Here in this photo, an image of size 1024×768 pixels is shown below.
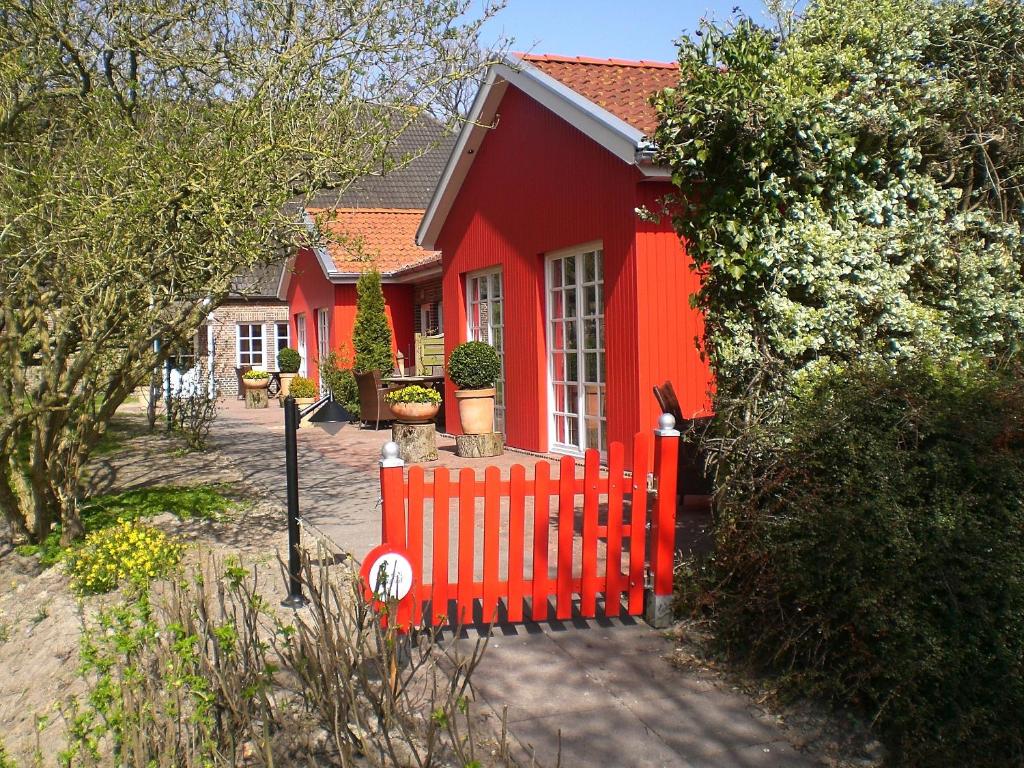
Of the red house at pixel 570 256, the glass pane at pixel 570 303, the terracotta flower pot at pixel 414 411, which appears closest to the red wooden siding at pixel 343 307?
the red house at pixel 570 256

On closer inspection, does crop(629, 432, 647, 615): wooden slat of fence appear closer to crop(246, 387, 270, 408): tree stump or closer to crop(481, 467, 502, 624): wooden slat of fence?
crop(481, 467, 502, 624): wooden slat of fence

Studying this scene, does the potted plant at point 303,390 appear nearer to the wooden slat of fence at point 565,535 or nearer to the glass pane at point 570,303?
the glass pane at point 570,303

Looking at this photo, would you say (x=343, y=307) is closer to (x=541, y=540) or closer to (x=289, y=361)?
(x=289, y=361)

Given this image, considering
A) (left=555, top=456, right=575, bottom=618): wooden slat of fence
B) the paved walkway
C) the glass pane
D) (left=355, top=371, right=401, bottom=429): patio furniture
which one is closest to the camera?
the paved walkway

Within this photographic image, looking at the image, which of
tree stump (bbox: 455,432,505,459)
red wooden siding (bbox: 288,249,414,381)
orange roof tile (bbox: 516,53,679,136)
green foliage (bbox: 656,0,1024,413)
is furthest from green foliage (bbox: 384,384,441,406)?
green foliage (bbox: 656,0,1024,413)

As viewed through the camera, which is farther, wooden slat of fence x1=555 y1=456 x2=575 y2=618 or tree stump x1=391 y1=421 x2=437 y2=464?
tree stump x1=391 y1=421 x2=437 y2=464

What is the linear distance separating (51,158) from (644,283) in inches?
200

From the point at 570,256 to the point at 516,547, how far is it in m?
6.43

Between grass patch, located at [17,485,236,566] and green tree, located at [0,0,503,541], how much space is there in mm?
470

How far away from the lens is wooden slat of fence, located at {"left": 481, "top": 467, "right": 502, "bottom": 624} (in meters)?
4.57

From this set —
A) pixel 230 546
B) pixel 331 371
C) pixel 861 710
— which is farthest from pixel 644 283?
pixel 331 371

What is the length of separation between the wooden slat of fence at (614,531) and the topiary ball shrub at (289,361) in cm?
2091

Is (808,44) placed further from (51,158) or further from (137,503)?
(137,503)

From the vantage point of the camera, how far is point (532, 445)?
455 inches
